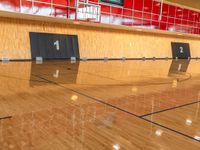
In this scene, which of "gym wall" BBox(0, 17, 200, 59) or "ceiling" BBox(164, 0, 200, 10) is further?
"ceiling" BBox(164, 0, 200, 10)

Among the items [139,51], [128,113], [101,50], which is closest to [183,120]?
[128,113]

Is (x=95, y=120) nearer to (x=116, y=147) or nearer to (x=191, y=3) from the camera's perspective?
(x=116, y=147)

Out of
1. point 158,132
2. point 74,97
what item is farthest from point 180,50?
point 158,132

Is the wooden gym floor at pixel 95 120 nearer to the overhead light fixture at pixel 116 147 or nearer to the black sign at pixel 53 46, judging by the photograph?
the overhead light fixture at pixel 116 147

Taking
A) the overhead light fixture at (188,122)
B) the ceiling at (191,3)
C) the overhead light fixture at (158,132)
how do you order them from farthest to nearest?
1. the ceiling at (191,3)
2. the overhead light fixture at (188,122)
3. the overhead light fixture at (158,132)

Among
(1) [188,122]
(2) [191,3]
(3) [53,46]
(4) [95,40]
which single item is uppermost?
(2) [191,3]

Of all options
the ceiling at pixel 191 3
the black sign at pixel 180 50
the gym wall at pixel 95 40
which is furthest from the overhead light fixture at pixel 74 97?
the ceiling at pixel 191 3

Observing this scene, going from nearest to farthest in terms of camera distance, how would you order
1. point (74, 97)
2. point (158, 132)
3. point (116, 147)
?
point (116, 147) → point (158, 132) → point (74, 97)

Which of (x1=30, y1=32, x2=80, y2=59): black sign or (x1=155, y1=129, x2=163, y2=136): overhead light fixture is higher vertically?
(x1=30, y1=32, x2=80, y2=59): black sign

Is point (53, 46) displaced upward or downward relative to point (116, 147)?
upward

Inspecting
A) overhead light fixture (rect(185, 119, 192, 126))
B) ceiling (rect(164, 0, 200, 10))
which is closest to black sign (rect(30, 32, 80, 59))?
overhead light fixture (rect(185, 119, 192, 126))

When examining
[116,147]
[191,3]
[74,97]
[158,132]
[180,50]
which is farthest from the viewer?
[191,3]

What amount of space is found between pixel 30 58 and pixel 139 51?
145 inches

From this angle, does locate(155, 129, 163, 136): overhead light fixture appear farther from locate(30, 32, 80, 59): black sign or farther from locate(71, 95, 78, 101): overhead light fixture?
locate(30, 32, 80, 59): black sign
